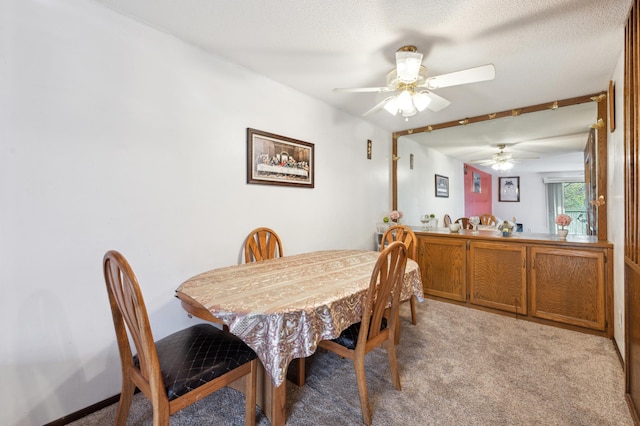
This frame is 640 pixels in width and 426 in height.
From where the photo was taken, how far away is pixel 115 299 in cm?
125

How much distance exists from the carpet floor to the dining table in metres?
0.25

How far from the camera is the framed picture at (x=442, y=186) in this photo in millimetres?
4004

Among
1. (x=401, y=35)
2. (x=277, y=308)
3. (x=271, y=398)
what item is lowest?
(x=271, y=398)

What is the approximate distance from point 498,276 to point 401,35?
2531 mm

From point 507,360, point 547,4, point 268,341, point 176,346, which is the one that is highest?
point 547,4

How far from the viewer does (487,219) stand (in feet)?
11.7

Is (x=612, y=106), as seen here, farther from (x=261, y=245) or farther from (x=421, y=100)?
(x=261, y=245)

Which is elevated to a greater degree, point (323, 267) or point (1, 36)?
point (1, 36)

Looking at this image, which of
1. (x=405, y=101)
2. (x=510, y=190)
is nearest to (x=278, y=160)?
(x=405, y=101)

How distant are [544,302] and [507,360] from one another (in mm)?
1032

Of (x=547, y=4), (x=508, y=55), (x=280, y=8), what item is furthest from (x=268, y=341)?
(x=508, y=55)

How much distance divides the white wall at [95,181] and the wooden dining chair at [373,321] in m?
1.17

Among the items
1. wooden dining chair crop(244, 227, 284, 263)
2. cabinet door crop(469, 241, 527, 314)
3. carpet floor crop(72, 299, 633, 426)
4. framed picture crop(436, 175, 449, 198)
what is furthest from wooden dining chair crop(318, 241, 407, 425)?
framed picture crop(436, 175, 449, 198)

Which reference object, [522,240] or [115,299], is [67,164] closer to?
[115,299]
